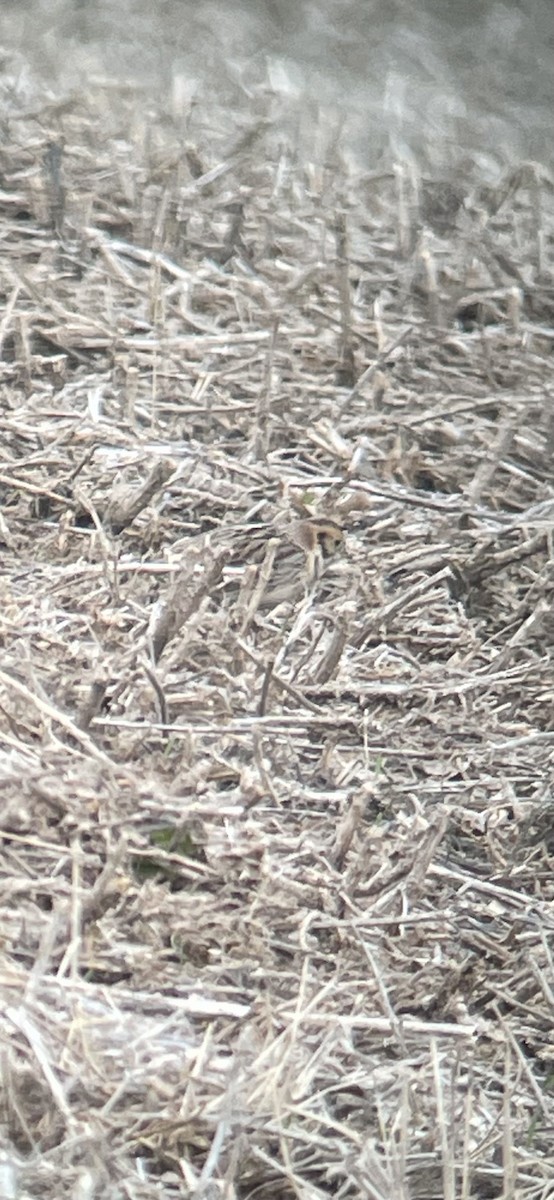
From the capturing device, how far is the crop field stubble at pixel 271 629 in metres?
1.71

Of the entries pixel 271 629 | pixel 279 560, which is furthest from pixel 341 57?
pixel 271 629

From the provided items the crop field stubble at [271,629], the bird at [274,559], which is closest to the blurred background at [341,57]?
the crop field stubble at [271,629]

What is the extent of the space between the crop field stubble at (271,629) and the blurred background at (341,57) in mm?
20

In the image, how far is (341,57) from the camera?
4.21 metres

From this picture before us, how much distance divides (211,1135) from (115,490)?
1.27 m

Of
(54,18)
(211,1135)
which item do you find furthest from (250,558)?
(54,18)

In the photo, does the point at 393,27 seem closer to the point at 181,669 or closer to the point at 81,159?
the point at 81,159

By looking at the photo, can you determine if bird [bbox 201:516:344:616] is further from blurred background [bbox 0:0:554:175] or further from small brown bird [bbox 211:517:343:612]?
blurred background [bbox 0:0:554:175]

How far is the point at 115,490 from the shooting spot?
2691 mm

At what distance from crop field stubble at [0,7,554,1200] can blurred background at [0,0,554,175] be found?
0.02 meters

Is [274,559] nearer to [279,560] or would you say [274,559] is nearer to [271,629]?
[279,560]

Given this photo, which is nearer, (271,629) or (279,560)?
(271,629)

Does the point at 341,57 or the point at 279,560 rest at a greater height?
the point at 341,57

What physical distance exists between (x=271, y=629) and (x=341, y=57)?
227 cm
